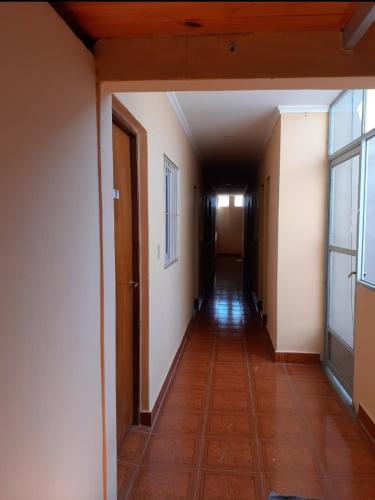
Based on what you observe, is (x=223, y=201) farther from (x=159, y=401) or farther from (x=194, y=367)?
(x=159, y=401)

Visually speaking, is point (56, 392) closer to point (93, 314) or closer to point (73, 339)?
point (73, 339)

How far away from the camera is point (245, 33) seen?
1.23 metres

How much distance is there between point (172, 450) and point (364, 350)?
4.78ft

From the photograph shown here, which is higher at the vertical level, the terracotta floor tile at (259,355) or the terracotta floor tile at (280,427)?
the terracotta floor tile at (280,427)

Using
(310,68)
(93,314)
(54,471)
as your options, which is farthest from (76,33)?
(54,471)

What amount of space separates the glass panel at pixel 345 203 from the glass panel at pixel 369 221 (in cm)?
17

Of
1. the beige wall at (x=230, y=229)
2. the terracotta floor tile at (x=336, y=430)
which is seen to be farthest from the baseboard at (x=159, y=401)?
the beige wall at (x=230, y=229)

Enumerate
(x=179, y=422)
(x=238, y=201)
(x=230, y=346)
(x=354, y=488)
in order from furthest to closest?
1. (x=238, y=201)
2. (x=230, y=346)
3. (x=179, y=422)
4. (x=354, y=488)

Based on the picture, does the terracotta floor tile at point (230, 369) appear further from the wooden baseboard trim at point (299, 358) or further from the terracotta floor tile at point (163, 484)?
the terracotta floor tile at point (163, 484)

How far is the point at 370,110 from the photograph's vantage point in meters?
2.54

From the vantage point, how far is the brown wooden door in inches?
84.5

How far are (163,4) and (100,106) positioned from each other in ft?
1.53

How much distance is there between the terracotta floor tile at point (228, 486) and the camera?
1.91 m

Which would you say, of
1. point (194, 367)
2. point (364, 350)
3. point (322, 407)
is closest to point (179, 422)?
point (194, 367)
